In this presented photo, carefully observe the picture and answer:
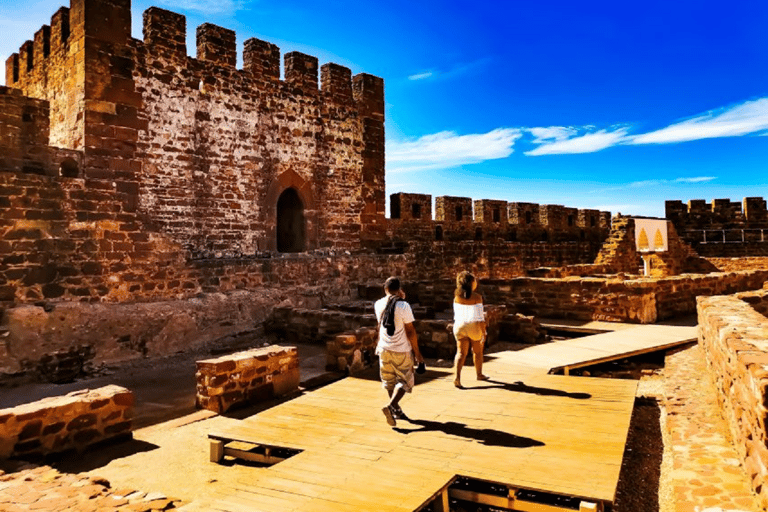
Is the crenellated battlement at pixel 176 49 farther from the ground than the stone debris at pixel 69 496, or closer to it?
farther from the ground

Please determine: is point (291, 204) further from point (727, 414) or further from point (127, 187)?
point (727, 414)

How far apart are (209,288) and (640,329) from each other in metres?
8.37

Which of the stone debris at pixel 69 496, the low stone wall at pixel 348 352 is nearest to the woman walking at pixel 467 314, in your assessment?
the low stone wall at pixel 348 352

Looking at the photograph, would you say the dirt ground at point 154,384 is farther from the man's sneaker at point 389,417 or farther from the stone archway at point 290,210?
the stone archway at point 290,210

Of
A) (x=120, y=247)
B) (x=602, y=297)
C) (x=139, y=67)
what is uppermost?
(x=139, y=67)

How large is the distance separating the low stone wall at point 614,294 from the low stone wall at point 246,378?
7.15m

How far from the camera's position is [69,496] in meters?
3.85

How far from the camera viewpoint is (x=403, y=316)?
5055 mm

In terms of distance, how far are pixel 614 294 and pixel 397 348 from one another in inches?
314

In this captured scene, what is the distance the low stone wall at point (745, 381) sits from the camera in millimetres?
3102

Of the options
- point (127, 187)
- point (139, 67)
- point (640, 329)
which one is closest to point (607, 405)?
point (640, 329)

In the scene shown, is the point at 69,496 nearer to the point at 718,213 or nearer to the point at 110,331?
the point at 110,331

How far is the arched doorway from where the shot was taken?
523 inches

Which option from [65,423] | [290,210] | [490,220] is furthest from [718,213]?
[65,423]
